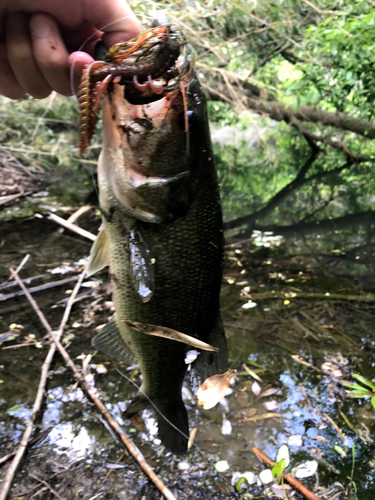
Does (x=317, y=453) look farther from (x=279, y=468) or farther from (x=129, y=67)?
(x=129, y=67)

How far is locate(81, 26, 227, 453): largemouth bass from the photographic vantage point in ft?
4.05

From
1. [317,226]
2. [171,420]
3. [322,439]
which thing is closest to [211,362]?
[171,420]

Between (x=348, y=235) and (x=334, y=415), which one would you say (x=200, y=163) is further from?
(x=348, y=235)

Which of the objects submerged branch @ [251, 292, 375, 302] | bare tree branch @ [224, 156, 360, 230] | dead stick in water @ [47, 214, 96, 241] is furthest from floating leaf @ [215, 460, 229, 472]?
bare tree branch @ [224, 156, 360, 230]

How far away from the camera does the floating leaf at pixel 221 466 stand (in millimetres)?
2223

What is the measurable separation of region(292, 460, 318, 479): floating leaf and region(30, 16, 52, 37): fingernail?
2568mm

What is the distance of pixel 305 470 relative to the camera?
2.16 metres

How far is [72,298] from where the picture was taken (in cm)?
357

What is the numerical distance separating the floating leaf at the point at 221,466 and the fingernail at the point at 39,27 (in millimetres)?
2418

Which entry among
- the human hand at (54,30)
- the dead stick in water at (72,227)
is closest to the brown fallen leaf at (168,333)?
the human hand at (54,30)

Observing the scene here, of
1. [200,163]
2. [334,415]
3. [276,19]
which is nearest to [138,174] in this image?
[200,163]

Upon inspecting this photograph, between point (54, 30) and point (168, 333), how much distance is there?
1194 millimetres

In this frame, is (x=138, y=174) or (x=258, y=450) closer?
(x=138, y=174)

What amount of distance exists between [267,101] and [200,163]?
737cm
